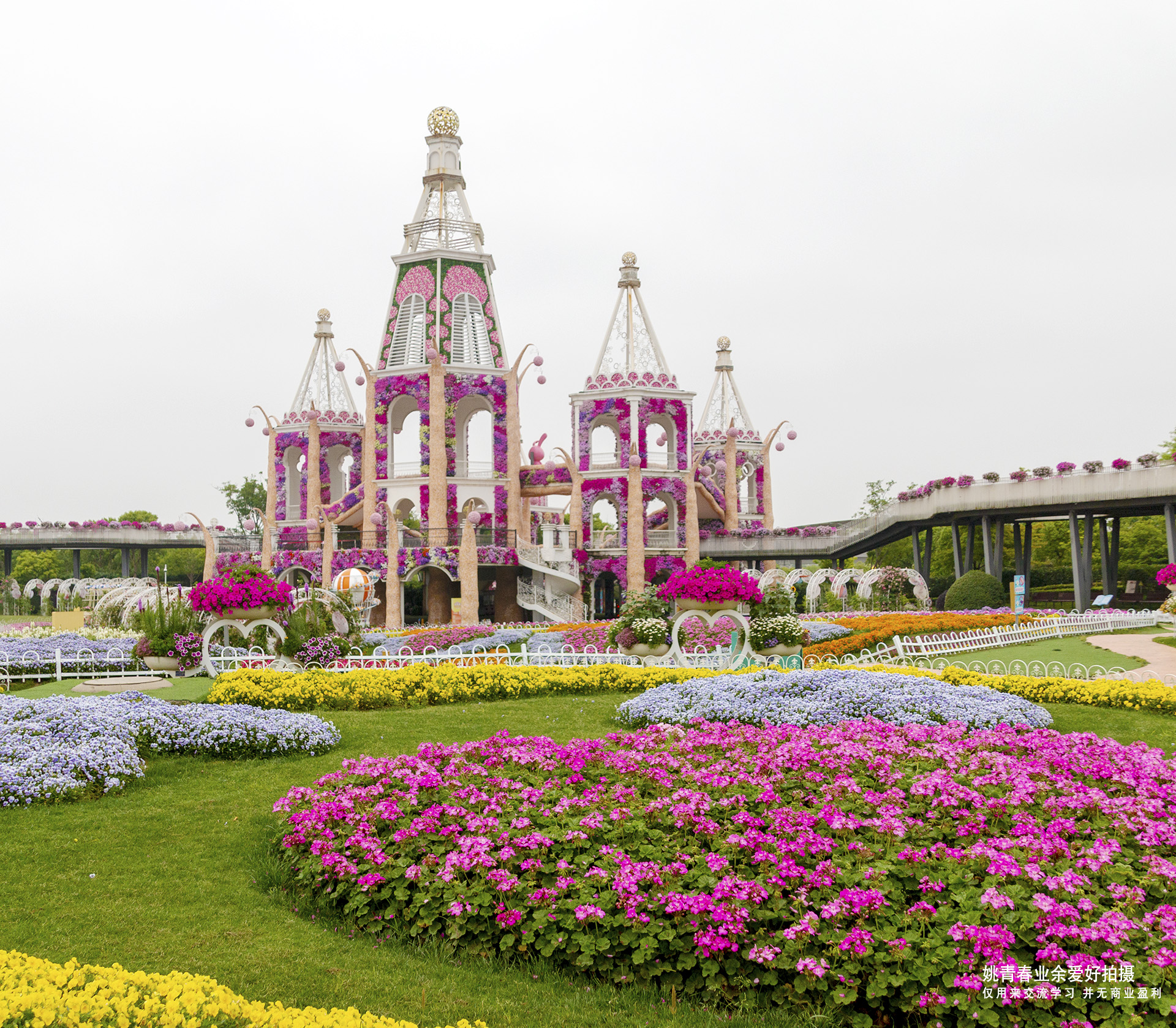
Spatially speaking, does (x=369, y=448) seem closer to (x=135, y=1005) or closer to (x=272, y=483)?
(x=272, y=483)

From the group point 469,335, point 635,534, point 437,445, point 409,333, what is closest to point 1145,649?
point 635,534

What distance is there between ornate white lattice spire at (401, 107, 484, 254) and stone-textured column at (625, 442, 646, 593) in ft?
38.5

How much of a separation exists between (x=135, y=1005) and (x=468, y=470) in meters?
34.6

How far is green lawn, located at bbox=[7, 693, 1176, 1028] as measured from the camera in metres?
4.77

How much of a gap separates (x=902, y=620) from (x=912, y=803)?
18.7 metres

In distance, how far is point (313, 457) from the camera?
42.6 m

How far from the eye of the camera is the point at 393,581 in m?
34.9

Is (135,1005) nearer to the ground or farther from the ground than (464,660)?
nearer to the ground

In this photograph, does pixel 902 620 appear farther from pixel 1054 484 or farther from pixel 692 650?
pixel 1054 484

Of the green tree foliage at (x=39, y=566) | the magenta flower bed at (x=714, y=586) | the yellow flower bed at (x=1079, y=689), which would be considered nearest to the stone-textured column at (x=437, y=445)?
the magenta flower bed at (x=714, y=586)

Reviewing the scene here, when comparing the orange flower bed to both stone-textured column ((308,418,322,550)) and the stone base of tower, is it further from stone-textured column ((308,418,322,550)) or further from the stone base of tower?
stone-textured column ((308,418,322,550))

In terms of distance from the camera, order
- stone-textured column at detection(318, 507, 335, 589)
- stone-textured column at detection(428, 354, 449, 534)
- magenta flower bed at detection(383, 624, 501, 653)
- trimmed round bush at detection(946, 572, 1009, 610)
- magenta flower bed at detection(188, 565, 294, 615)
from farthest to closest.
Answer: stone-textured column at detection(428, 354, 449, 534) < stone-textured column at detection(318, 507, 335, 589) < trimmed round bush at detection(946, 572, 1009, 610) < magenta flower bed at detection(383, 624, 501, 653) < magenta flower bed at detection(188, 565, 294, 615)

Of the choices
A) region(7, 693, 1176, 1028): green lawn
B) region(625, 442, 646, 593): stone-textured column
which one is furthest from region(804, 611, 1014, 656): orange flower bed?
region(7, 693, 1176, 1028): green lawn

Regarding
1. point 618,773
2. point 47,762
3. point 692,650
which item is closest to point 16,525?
point 692,650
